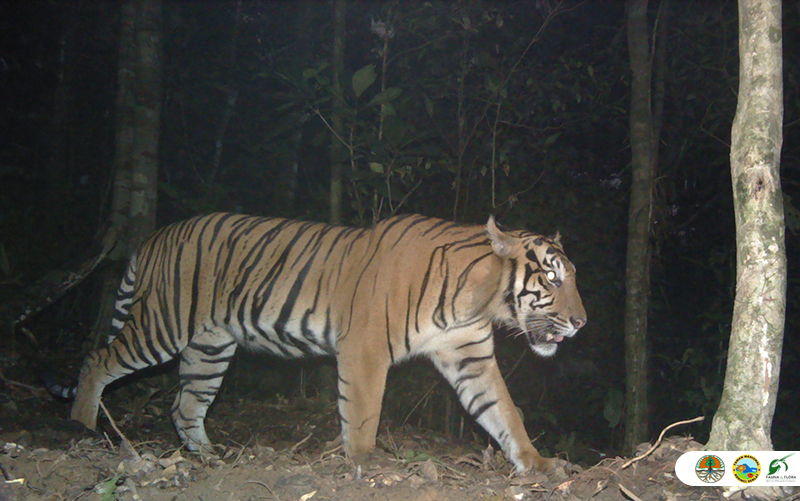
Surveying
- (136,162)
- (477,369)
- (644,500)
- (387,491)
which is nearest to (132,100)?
(136,162)

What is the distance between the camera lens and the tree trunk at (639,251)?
16.0 feet

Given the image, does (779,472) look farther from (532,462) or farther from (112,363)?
(112,363)

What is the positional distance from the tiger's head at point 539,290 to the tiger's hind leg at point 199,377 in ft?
7.30

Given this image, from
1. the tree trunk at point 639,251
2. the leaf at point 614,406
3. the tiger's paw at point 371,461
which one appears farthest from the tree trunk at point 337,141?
the leaf at point 614,406

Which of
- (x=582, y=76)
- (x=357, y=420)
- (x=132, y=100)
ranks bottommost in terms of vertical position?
(x=357, y=420)

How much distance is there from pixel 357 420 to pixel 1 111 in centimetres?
770

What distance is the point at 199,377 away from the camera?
4965 millimetres

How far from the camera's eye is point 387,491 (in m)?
2.57

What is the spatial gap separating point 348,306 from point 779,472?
2.47 m

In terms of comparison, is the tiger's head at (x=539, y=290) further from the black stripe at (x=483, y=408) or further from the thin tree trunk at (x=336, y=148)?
the thin tree trunk at (x=336, y=148)

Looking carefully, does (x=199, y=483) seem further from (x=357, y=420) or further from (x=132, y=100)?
(x=132, y=100)

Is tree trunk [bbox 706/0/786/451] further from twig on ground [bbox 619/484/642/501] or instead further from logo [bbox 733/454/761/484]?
twig on ground [bbox 619/484/642/501]

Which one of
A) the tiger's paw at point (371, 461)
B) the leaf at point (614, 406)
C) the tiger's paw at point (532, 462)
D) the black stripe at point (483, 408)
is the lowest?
the leaf at point (614, 406)

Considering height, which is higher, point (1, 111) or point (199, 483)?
point (1, 111)
